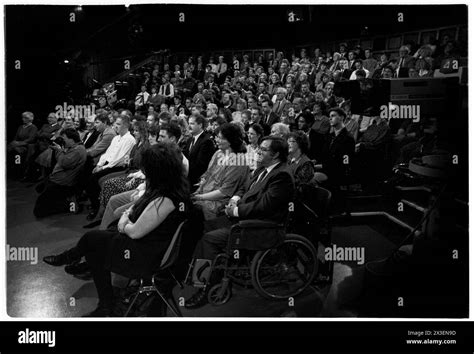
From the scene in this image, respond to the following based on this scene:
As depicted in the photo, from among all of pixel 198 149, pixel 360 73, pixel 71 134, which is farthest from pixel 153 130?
pixel 360 73

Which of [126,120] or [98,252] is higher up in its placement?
[126,120]

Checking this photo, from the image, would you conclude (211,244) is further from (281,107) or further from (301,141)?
(281,107)

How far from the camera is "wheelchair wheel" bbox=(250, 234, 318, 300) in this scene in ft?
10.1

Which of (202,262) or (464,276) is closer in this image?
(202,262)

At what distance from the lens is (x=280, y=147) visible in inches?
122

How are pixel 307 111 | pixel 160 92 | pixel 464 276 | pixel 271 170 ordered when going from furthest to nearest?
pixel 160 92 < pixel 307 111 < pixel 464 276 < pixel 271 170

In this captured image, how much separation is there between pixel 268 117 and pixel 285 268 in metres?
1.57

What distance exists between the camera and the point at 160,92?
13.2 ft

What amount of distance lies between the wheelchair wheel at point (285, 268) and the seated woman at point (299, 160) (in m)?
0.40

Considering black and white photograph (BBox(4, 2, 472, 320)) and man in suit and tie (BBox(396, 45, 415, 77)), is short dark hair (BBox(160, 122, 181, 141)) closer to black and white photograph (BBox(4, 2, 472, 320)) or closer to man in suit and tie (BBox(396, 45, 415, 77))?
black and white photograph (BBox(4, 2, 472, 320))

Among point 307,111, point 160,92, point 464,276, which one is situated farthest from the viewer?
point 160,92
